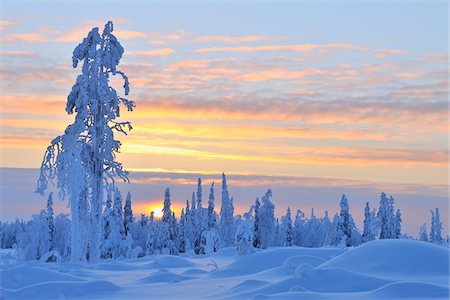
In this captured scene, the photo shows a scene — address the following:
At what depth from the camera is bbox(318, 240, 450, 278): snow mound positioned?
465 inches

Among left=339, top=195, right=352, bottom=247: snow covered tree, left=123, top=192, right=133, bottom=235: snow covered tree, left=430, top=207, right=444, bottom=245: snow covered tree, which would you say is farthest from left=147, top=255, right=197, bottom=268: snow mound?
left=430, top=207, right=444, bottom=245: snow covered tree

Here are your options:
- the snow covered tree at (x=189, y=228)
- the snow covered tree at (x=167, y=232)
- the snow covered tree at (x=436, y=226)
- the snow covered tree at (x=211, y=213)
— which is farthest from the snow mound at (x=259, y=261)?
the snow covered tree at (x=436, y=226)

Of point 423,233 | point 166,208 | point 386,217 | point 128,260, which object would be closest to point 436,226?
point 423,233

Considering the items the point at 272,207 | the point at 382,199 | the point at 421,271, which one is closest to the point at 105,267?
the point at 421,271

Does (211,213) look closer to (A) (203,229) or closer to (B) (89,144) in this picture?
(A) (203,229)

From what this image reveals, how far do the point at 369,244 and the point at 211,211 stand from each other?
6827 cm

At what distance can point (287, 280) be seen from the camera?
9961 millimetres

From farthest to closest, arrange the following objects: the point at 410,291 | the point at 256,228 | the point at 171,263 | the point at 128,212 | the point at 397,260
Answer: the point at 128,212 → the point at 256,228 → the point at 171,263 → the point at 397,260 → the point at 410,291

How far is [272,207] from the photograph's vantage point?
58.4m

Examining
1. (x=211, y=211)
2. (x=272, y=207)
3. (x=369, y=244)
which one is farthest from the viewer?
(x=211, y=211)

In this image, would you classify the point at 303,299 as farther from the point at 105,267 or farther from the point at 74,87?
the point at 74,87

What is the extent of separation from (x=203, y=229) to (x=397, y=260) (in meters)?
68.1

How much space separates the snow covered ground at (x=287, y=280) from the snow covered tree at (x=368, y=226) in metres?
59.7

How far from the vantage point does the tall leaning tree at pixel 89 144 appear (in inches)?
853
